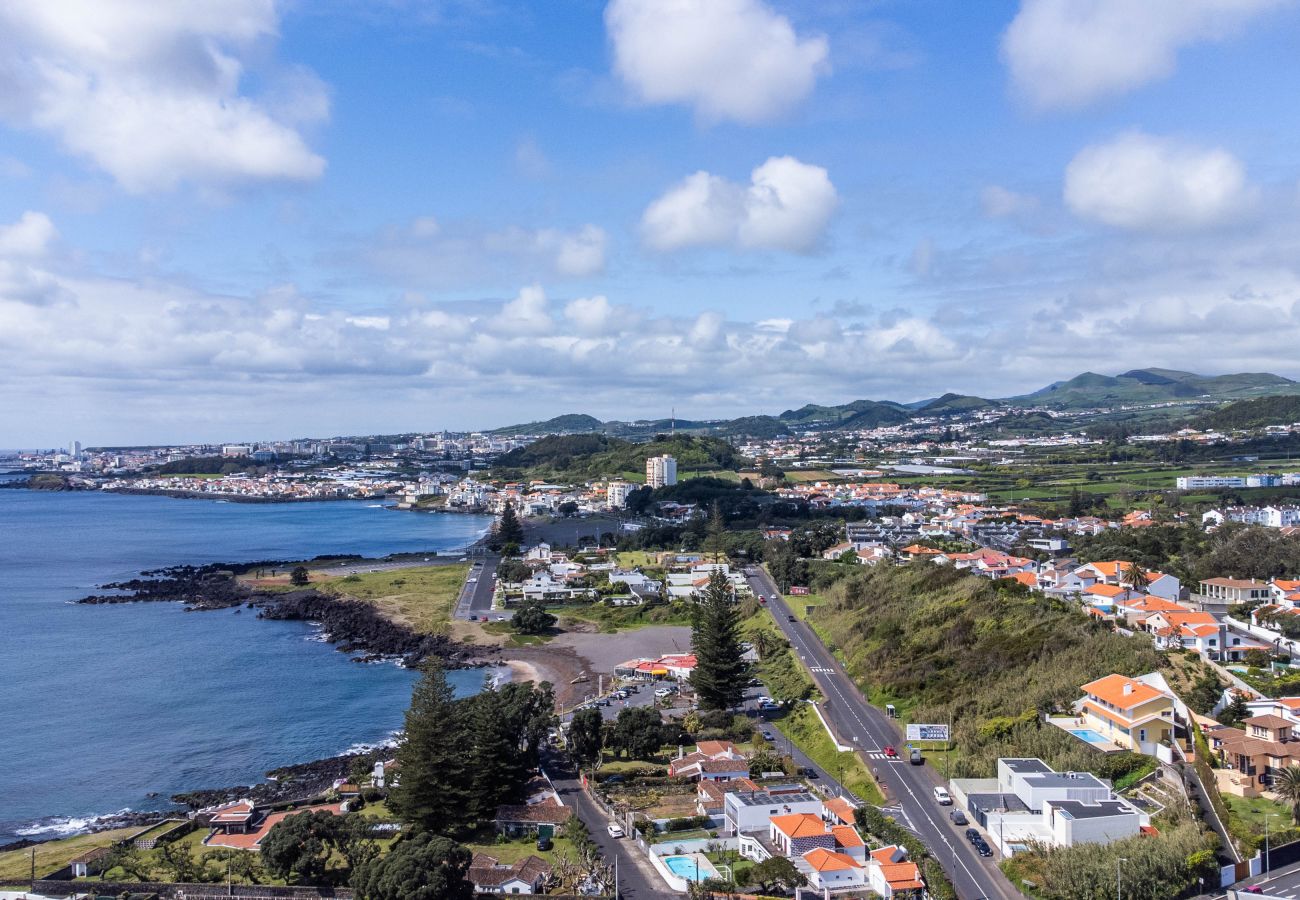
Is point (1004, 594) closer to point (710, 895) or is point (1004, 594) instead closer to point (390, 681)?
point (710, 895)

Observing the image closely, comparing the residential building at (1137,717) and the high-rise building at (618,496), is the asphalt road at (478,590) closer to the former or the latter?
the high-rise building at (618,496)

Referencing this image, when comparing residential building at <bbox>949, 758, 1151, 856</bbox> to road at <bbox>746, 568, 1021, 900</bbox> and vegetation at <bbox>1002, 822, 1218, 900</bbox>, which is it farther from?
road at <bbox>746, 568, 1021, 900</bbox>

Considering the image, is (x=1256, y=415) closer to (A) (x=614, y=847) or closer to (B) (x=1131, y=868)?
(B) (x=1131, y=868)

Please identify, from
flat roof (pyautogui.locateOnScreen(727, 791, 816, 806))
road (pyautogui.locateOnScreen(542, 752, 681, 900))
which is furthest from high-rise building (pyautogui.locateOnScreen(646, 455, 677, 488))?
flat roof (pyautogui.locateOnScreen(727, 791, 816, 806))

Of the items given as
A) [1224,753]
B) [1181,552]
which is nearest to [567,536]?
[1181,552]

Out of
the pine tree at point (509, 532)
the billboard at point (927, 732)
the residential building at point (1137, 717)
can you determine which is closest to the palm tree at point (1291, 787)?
the residential building at point (1137, 717)

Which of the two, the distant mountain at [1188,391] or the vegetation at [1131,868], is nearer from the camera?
the vegetation at [1131,868]
